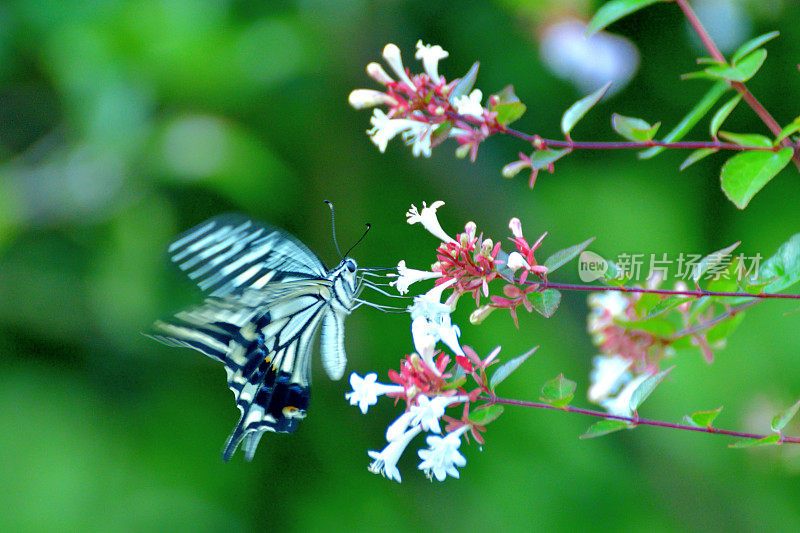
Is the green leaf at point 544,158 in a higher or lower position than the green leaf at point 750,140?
lower

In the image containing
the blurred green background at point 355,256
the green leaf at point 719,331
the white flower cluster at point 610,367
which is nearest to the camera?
the green leaf at point 719,331

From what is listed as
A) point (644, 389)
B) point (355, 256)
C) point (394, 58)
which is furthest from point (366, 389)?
A: point (355, 256)

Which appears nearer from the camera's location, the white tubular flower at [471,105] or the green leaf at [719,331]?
the white tubular flower at [471,105]

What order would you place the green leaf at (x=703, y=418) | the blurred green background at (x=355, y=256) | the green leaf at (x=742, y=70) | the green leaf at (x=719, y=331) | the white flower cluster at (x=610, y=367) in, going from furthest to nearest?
1. the blurred green background at (x=355, y=256)
2. the white flower cluster at (x=610, y=367)
3. the green leaf at (x=719, y=331)
4. the green leaf at (x=703, y=418)
5. the green leaf at (x=742, y=70)

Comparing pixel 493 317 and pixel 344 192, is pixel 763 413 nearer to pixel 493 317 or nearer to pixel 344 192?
pixel 493 317

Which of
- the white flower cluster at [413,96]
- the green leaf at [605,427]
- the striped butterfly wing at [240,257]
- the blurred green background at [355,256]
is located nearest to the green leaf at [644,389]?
the green leaf at [605,427]

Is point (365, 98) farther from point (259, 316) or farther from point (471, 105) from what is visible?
point (259, 316)

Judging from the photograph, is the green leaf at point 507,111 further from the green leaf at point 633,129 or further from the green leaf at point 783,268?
the green leaf at point 783,268

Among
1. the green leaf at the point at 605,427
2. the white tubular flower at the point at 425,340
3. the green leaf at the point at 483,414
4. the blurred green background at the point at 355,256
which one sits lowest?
the blurred green background at the point at 355,256
